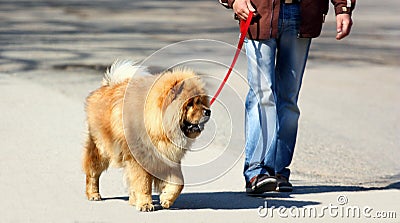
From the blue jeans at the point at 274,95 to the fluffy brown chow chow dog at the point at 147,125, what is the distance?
0.69 meters

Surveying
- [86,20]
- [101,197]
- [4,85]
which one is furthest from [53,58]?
[101,197]

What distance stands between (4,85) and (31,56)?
2309 mm

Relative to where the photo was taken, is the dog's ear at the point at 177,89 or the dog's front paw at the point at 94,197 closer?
the dog's ear at the point at 177,89

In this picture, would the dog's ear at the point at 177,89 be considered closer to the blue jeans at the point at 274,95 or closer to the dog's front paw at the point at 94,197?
the blue jeans at the point at 274,95

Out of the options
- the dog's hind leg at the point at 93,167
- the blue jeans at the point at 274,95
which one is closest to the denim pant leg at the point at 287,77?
the blue jeans at the point at 274,95

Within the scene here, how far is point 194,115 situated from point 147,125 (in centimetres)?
34

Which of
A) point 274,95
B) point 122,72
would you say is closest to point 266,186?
point 274,95

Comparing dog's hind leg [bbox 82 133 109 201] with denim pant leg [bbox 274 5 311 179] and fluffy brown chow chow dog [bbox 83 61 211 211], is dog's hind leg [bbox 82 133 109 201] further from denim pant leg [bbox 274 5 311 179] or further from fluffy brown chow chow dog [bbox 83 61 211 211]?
denim pant leg [bbox 274 5 311 179]

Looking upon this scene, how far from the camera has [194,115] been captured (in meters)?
5.89

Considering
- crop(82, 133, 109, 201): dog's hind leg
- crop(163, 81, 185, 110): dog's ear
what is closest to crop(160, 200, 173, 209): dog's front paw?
crop(82, 133, 109, 201): dog's hind leg

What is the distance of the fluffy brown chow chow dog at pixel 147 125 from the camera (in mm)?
5914

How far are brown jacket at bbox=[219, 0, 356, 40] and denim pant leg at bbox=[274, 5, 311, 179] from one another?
0.06m

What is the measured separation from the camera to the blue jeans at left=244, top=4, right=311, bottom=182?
6.62 m

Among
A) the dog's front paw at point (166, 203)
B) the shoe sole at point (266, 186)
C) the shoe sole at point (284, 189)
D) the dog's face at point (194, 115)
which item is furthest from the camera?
the shoe sole at point (284, 189)
